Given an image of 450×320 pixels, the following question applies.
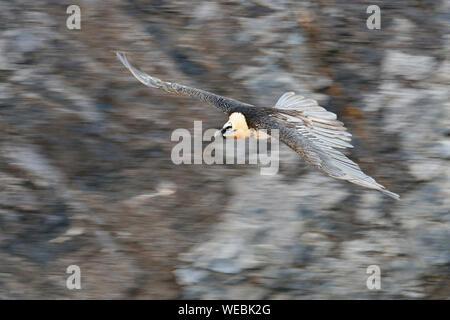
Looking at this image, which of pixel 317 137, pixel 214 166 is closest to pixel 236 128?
pixel 317 137

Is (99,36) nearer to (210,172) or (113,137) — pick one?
(113,137)

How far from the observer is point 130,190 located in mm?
10859

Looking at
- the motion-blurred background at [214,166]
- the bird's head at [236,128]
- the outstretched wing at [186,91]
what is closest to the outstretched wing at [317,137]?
the bird's head at [236,128]

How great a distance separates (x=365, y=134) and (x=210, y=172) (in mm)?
2188

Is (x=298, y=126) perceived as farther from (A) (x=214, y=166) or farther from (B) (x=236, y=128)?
(A) (x=214, y=166)

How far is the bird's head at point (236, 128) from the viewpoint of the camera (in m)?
9.44

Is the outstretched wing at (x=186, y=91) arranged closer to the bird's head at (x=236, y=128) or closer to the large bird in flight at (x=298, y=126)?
the large bird in flight at (x=298, y=126)

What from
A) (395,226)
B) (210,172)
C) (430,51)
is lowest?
(395,226)

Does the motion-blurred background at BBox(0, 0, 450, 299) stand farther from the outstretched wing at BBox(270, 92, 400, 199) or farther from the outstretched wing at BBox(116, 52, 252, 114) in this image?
the outstretched wing at BBox(270, 92, 400, 199)

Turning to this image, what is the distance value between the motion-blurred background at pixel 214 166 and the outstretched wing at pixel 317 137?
49.1 inches

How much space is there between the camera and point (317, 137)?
9086 millimetres

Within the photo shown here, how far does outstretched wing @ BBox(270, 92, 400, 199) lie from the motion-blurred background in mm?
1247

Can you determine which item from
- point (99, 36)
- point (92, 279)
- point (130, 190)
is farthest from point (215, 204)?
point (99, 36)

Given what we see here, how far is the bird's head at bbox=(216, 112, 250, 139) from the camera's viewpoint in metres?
9.44
